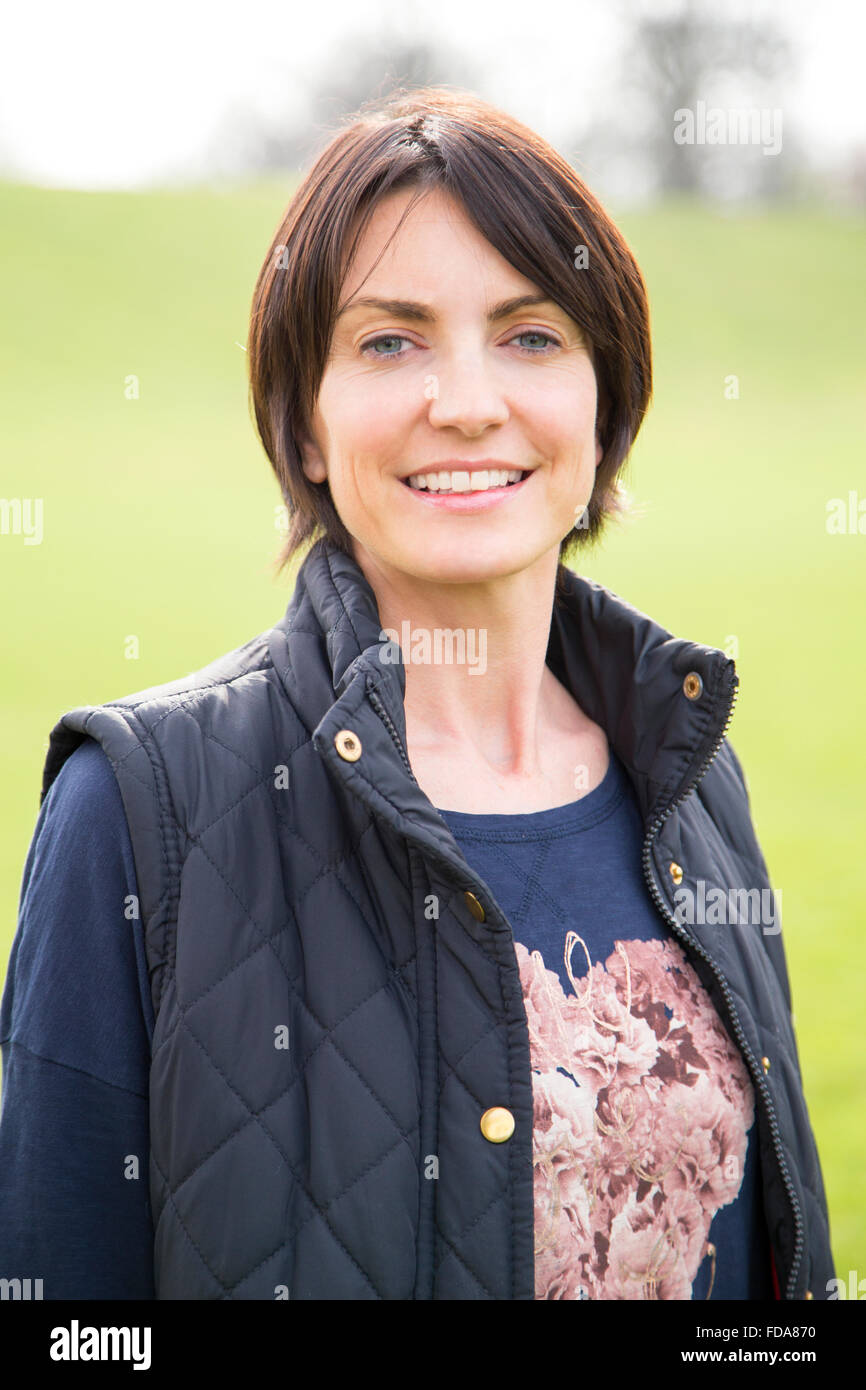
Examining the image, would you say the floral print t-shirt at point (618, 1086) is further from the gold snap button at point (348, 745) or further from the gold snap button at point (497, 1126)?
the gold snap button at point (348, 745)

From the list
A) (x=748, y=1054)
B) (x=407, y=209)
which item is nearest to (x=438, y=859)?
(x=748, y=1054)

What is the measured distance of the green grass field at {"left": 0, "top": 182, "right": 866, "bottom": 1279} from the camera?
10.1 metres

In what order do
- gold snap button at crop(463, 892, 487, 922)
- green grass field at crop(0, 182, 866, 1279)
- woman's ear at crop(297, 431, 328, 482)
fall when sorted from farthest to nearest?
green grass field at crop(0, 182, 866, 1279) < woman's ear at crop(297, 431, 328, 482) < gold snap button at crop(463, 892, 487, 922)

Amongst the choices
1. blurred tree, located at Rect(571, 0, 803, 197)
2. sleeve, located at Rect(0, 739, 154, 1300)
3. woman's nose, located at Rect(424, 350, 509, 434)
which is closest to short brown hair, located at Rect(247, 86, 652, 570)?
woman's nose, located at Rect(424, 350, 509, 434)

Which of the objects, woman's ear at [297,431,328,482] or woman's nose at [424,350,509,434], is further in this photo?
woman's ear at [297,431,328,482]

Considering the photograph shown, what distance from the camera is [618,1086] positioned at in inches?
68.7

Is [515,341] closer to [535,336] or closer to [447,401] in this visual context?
[535,336]

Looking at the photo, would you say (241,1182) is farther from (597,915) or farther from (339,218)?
(339,218)

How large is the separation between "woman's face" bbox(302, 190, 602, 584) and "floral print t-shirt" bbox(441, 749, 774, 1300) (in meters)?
0.40

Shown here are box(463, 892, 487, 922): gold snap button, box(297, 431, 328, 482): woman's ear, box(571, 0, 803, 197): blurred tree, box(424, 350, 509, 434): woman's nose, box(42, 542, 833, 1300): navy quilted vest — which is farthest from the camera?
box(571, 0, 803, 197): blurred tree

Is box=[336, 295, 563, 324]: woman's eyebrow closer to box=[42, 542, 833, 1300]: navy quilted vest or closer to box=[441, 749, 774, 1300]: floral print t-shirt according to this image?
box=[42, 542, 833, 1300]: navy quilted vest

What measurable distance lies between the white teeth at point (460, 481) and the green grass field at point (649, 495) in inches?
146

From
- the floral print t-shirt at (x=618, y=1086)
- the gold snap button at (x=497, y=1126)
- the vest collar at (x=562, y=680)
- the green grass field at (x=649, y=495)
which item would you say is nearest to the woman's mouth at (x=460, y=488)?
the vest collar at (x=562, y=680)

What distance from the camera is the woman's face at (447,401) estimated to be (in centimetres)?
182
